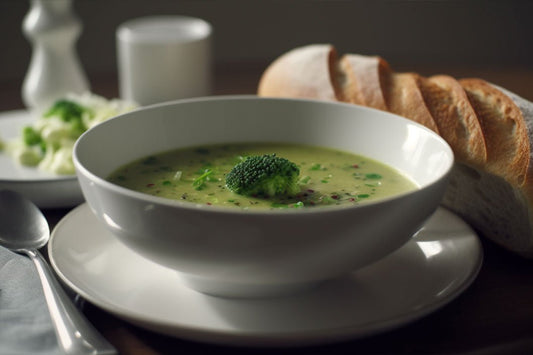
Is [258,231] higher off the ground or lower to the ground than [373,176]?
higher

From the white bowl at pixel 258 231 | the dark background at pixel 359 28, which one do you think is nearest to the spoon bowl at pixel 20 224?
the white bowl at pixel 258 231

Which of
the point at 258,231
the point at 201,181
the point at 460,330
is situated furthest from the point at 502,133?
the point at 258,231

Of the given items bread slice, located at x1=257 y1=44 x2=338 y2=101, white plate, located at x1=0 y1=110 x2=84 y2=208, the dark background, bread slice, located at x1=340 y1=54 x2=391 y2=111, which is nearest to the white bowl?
white plate, located at x1=0 y1=110 x2=84 y2=208

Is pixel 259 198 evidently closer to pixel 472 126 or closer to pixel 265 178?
pixel 265 178

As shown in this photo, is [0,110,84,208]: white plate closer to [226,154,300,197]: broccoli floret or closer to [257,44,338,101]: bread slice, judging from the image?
[226,154,300,197]: broccoli floret

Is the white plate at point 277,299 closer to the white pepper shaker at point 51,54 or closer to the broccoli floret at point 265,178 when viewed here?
the broccoli floret at point 265,178

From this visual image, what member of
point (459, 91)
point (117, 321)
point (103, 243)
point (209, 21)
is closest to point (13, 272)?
point (103, 243)

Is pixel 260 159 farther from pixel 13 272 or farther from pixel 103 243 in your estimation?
pixel 13 272
